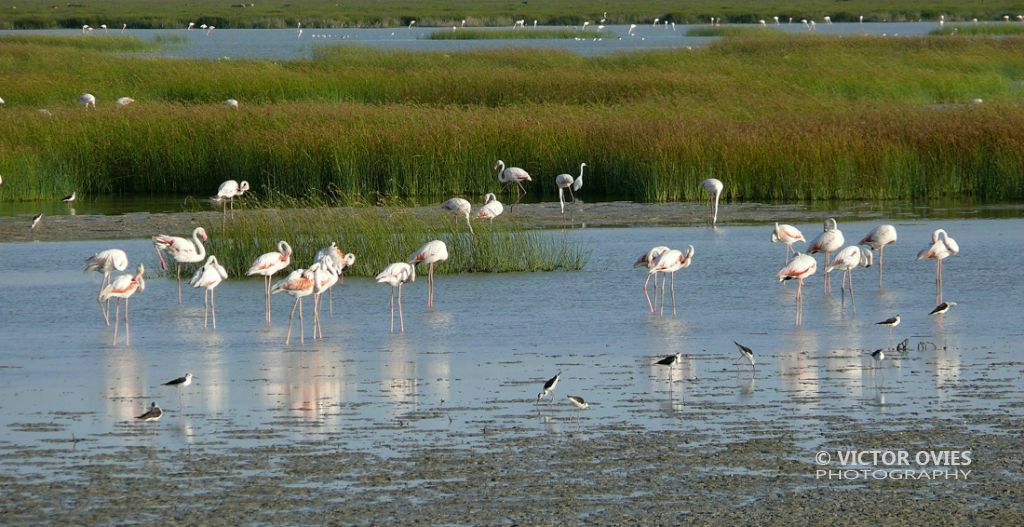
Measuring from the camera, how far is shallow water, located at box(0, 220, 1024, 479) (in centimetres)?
835

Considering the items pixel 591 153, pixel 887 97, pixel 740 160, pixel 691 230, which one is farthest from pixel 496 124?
pixel 887 97

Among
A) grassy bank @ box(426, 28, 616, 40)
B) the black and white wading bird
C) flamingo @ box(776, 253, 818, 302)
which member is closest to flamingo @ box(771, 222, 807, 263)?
flamingo @ box(776, 253, 818, 302)

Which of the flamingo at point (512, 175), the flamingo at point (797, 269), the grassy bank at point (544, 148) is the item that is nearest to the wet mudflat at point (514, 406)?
the flamingo at point (797, 269)

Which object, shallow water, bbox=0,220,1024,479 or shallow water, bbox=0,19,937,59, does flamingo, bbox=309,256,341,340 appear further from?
shallow water, bbox=0,19,937,59

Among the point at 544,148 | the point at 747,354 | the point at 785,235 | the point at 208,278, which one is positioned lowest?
the point at 747,354

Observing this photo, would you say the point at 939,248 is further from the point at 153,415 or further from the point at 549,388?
the point at 153,415

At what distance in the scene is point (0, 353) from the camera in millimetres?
10938

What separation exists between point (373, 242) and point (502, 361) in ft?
16.8

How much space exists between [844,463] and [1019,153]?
15998 millimetres

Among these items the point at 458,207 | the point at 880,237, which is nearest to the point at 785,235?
the point at 880,237

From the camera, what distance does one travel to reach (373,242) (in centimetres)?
1519

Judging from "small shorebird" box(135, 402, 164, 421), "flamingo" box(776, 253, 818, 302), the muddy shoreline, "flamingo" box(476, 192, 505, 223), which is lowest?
the muddy shoreline

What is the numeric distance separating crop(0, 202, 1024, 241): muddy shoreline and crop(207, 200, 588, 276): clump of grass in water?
305 cm

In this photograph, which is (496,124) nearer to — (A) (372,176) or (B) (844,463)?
(A) (372,176)
